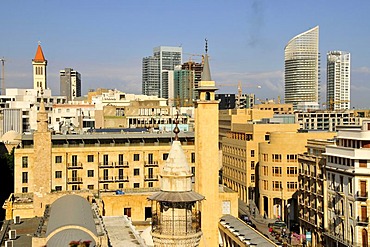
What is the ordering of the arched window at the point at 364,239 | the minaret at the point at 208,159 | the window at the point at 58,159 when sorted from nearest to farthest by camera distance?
the arched window at the point at 364,239 → the minaret at the point at 208,159 → the window at the point at 58,159

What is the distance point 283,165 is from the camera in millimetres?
79062

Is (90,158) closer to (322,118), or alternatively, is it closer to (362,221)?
(362,221)

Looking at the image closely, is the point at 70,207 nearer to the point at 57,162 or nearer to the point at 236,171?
the point at 57,162

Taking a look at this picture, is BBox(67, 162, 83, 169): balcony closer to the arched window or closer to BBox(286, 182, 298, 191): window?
BBox(286, 182, 298, 191): window

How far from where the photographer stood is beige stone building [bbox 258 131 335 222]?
78625mm

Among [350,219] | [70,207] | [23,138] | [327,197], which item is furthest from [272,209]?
[70,207]

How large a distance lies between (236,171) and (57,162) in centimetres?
3614

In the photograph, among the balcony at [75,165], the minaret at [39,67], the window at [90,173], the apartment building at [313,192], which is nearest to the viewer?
the apartment building at [313,192]

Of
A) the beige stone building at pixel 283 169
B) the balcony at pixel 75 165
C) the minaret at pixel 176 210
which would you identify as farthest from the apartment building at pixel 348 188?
the minaret at pixel 176 210

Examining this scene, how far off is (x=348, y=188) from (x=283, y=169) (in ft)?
81.6

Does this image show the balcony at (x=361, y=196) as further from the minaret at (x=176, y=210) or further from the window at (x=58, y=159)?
the window at (x=58, y=159)

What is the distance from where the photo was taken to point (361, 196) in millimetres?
52344

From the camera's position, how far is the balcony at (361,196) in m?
52.1

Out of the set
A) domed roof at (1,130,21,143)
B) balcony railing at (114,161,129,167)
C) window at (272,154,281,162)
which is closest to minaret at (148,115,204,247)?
balcony railing at (114,161,129,167)
